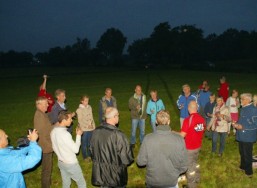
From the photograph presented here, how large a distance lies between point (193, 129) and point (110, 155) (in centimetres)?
222

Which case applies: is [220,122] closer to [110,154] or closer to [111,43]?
[110,154]

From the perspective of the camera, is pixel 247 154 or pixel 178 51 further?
pixel 178 51

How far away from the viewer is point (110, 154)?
18.7ft

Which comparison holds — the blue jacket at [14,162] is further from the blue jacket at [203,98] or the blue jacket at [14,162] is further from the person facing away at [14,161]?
the blue jacket at [203,98]

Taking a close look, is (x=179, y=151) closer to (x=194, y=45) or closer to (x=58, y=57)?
(x=194, y=45)

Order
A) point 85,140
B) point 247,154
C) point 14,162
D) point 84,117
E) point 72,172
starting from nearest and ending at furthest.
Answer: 1. point 14,162
2. point 72,172
3. point 247,154
4. point 84,117
5. point 85,140

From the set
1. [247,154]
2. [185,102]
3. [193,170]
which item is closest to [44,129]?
[193,170]

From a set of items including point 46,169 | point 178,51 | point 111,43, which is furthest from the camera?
point 111,43

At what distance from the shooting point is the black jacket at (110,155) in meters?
5.66

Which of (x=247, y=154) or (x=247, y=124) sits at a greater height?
(x=247, y=124)

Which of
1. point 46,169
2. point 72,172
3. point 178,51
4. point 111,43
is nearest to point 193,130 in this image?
point 72,172

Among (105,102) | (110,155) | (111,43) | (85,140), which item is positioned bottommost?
(85,140)

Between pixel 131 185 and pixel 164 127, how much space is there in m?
3.54

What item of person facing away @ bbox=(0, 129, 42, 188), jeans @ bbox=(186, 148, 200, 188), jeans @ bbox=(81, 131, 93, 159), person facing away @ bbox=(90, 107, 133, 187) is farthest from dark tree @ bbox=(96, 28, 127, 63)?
person facing away @ bbox=(0, 129, 42, 188)
